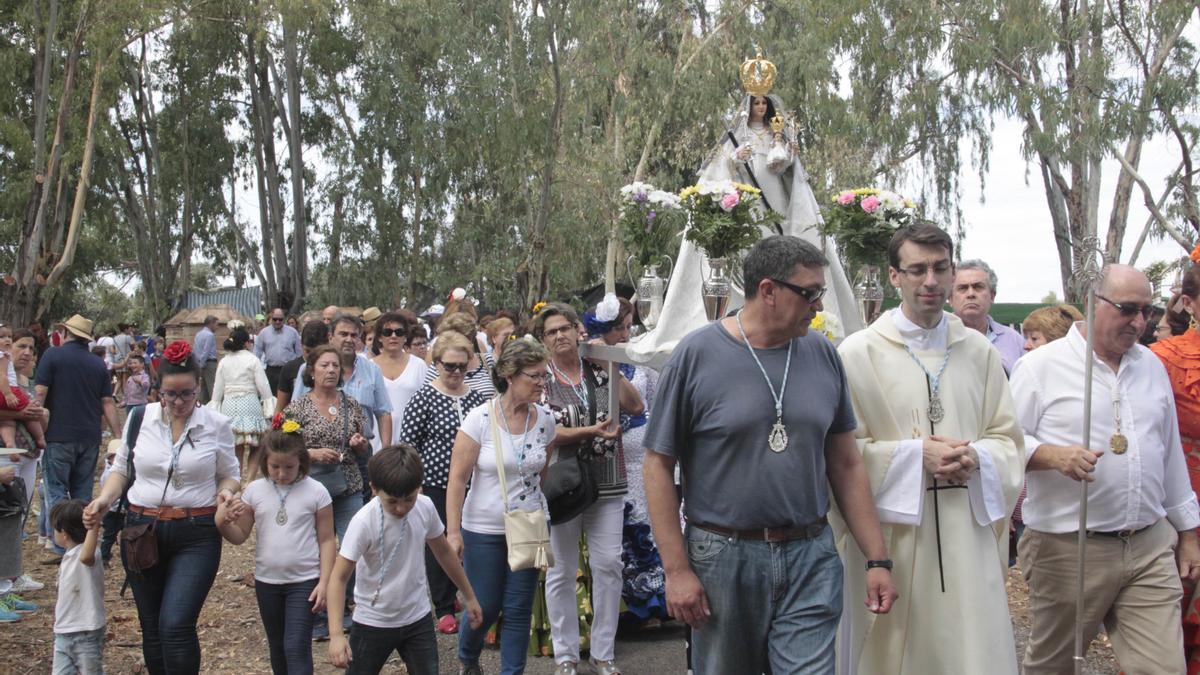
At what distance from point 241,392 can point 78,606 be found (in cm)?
589

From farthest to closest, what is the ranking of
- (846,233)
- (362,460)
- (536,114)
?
(536,114) → (362,460) → (846,233)

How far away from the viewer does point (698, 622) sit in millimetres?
3828

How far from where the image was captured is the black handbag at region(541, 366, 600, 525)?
237 inches

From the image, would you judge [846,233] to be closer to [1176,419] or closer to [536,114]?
[1176,419]

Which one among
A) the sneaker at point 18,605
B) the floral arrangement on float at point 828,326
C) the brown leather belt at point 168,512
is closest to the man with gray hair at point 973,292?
the floral arrangement on float at point 828,326

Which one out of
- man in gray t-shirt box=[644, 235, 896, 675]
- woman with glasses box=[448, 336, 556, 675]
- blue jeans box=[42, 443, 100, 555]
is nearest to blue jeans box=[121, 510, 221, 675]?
woman with glasses box=[448, 336, 556, 675]

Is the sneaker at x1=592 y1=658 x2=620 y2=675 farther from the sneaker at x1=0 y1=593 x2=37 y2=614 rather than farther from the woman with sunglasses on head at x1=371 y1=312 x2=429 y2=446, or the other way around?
the sneaker at x1=0 y1=593 x2=37 y2=614

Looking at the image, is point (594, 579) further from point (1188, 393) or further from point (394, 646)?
point (1188, 393)

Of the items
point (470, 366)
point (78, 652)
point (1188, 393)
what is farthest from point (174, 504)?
point (1188, 393)

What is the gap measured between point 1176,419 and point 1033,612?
0.98m

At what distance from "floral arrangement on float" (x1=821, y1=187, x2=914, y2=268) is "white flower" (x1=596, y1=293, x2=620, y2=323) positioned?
49.5 inches

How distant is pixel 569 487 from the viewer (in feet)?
19.7

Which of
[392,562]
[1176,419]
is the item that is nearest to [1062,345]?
[1176,419]

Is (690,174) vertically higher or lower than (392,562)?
higher
